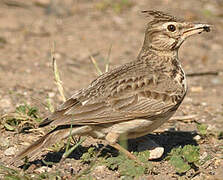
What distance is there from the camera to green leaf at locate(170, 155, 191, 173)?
14.8ft

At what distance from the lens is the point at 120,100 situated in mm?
4656

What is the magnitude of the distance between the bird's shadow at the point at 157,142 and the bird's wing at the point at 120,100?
373 millimetres

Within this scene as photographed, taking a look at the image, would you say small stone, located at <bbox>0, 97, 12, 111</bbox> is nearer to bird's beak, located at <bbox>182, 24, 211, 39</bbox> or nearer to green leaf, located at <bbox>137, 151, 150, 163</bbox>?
green leaf, located at <bbox>137, 151, 150, 163</bbox>

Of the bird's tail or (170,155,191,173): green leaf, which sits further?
(170,155,191,173): green leaf

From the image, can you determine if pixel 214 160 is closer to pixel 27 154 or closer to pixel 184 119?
pixel 184 119

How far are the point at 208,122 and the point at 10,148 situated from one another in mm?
2558

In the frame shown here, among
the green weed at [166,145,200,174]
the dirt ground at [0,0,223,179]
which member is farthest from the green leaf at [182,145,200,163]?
the dirt ground at [0,0,223,179]

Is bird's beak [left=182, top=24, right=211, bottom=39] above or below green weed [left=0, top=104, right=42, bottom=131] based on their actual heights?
above

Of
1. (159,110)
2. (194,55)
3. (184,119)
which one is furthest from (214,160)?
(194,55)

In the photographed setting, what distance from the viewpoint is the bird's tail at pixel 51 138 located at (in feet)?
14.2

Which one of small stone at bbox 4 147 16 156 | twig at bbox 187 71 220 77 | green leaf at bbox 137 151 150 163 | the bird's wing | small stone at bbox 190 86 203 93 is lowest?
small stone at bbox 4 147 16 156

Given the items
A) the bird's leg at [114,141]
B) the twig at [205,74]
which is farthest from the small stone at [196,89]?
the bird's leg at [114,141]

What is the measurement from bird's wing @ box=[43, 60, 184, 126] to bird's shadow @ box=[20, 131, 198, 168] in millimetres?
373

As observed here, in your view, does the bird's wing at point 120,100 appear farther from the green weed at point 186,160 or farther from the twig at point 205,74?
the twig at point 205,74
